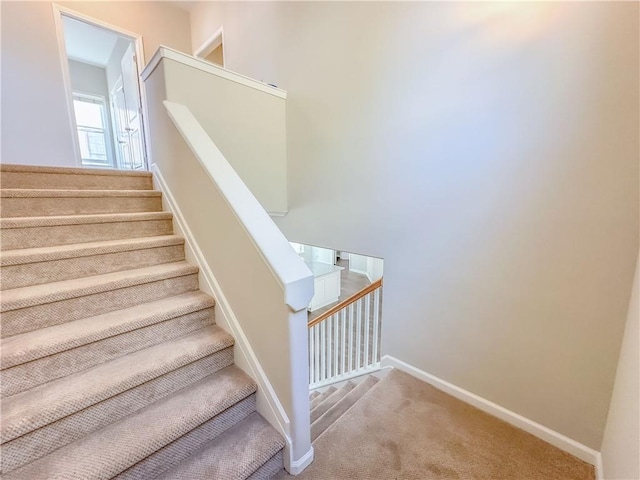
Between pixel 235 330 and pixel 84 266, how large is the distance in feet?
3.02

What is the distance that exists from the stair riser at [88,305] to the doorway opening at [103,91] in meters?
2.83

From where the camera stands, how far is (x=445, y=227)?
1804 mm

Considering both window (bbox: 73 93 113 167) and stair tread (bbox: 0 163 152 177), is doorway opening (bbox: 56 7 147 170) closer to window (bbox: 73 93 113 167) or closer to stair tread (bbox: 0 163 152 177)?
window (bbox: 73 93 113 167)

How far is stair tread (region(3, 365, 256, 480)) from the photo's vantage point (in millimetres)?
938

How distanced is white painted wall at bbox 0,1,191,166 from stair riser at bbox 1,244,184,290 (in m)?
2.49

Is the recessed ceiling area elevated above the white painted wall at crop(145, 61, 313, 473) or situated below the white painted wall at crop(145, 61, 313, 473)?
above

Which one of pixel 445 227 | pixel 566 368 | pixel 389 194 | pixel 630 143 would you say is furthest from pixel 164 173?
pixel 566 368

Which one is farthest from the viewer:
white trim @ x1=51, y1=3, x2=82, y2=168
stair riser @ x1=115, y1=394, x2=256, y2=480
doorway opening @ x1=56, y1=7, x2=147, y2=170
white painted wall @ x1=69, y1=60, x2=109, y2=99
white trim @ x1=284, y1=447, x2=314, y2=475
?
white painted wall @ x1=69, y1=60, x2=109, y2=99

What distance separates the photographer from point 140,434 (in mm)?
1072

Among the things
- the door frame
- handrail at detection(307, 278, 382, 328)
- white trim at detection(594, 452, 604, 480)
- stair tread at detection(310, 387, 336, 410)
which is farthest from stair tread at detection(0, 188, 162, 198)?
white trim at detection(594, 452, 604, 480)

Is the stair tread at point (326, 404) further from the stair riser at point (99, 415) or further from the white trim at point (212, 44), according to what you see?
the white trim at point (212, 44)

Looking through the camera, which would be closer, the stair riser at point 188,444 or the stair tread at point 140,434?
the stair tread at point 140,434

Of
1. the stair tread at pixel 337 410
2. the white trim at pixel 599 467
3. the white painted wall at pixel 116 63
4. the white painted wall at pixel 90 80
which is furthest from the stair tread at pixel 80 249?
the white painted wall at pixel 90 80

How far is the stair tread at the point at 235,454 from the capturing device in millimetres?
1100
